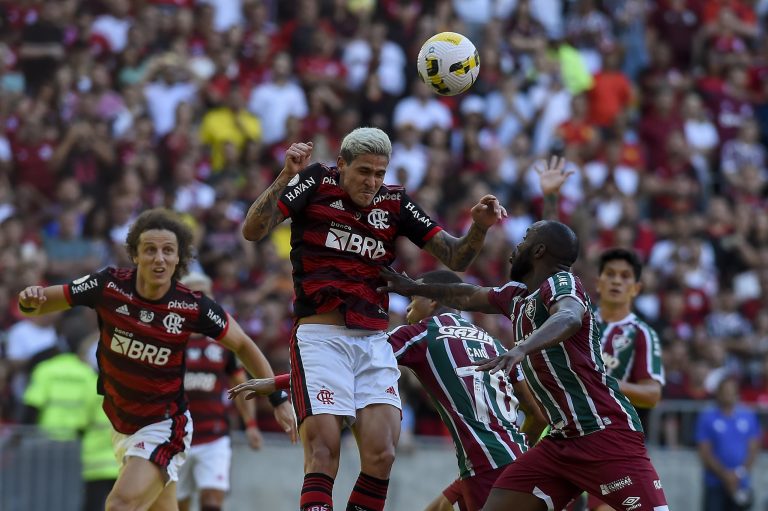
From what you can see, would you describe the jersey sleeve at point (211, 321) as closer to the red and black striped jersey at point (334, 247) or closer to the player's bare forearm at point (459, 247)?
the red and black striped jersey at point (334, 247)

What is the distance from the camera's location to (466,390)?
369 inches

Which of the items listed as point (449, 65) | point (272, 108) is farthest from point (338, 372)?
point (272, 108)

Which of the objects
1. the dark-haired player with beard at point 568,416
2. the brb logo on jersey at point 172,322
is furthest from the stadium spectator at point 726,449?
the brb logo on jersey at point 172,322

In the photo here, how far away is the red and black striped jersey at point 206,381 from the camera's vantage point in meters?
12.6

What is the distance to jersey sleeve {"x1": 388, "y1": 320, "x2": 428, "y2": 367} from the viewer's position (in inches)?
373

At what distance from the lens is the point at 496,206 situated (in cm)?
895

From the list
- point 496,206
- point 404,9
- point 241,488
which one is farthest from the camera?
point 404,9

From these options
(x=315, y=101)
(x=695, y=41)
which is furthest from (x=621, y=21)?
(x=315, y=101)

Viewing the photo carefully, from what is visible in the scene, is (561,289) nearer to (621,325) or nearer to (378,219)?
(378,219)

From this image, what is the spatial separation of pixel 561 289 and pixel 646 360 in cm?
265

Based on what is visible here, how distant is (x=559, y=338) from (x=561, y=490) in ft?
3.91

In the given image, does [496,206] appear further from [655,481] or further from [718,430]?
[718,430]

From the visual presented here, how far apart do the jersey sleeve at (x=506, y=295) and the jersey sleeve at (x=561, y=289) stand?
1.40ft

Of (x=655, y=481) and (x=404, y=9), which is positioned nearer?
(x=655, y=481)
